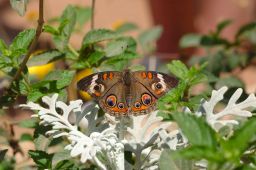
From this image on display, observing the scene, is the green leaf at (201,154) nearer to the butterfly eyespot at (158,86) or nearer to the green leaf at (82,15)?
the butterfly eyespot at (158,86)

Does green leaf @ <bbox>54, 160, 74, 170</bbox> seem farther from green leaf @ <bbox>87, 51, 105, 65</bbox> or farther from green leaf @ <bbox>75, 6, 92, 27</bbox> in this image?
green leaf @ <bbox>75, 6, 92, 27</bbox>

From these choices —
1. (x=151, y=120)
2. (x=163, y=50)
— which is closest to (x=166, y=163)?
(x=151, y=120)

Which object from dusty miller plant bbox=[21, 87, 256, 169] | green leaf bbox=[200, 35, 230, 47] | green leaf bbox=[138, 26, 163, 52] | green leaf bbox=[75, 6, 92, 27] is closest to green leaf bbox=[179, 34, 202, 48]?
green leaf bbox=[200, 35, 230, 47]

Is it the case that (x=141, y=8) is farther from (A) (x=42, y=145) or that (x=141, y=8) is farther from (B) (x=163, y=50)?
(A) (x=42, y=145)

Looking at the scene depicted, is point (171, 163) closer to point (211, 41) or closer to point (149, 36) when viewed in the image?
point (211, 41)

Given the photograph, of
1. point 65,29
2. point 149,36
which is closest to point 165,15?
point 149,36

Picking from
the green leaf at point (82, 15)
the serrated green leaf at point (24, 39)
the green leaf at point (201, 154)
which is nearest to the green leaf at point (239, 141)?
the green leaf at point (201, 154)
